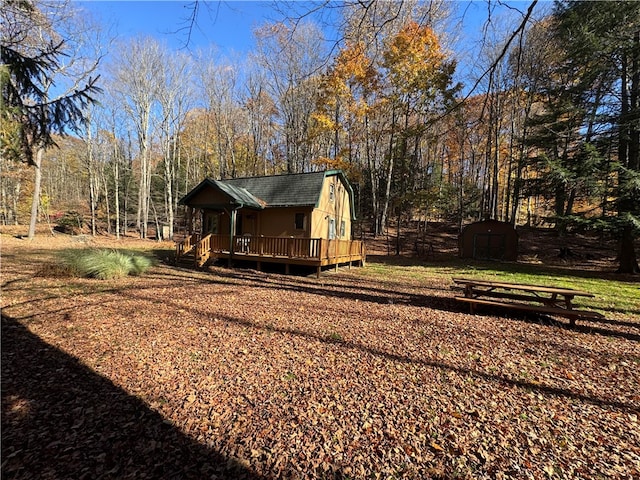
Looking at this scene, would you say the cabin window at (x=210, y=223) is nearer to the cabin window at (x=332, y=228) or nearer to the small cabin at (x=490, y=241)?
the cabin window at (x=332, y=228)

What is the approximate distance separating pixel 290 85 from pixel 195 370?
25671 mm

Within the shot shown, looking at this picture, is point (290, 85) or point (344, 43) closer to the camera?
point (344, 43)

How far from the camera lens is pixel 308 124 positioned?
26.4 metres

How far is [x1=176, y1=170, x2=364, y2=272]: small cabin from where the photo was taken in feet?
41.0

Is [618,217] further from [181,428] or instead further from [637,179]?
[181,428]

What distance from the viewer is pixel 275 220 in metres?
15.6

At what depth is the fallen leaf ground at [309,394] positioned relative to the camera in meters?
2.44

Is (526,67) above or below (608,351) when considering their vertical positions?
above

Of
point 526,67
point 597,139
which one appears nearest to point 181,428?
point 597,139

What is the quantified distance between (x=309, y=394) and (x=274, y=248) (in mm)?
9546

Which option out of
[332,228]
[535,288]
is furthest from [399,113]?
[535,288]

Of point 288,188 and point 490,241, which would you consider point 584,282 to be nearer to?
point 490,241

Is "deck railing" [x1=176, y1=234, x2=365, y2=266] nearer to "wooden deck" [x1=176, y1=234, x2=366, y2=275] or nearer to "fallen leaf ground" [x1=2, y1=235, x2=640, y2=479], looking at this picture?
"wooden deck" [x1=176, y1=234, x2=366, y2=275]

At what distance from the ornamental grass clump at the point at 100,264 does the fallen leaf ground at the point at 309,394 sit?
2581 mm
